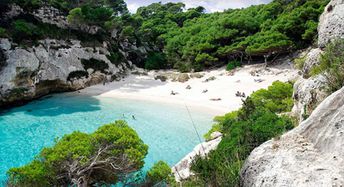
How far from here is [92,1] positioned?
158ft

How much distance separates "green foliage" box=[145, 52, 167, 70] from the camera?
160 feet

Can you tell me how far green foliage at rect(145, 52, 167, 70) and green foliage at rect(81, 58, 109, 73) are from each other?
1084 centimetres

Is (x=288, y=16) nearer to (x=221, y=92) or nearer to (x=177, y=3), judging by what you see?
(x=221, y=92)

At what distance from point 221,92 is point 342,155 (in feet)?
86.6

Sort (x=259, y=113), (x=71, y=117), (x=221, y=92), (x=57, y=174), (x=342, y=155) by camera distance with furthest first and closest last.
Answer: (x=221, y=92)
(x=71, y=117)
(x=259, y=113)
(x=57, y=174)
(x=342, y=155)

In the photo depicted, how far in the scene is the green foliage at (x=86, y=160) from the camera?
8.75 metres

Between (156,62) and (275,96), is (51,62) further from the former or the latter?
(275,96)

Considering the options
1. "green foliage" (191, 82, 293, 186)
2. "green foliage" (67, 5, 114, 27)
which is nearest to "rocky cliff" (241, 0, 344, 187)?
"green foliage" (191, 82, 293, 186)

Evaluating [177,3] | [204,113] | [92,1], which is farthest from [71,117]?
[177,3]

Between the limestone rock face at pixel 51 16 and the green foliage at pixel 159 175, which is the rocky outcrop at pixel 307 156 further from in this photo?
the limestone rock face at pixel 51 16

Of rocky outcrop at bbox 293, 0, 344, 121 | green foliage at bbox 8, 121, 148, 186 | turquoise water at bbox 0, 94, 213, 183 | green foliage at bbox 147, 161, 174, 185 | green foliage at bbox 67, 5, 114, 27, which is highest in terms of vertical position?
green foliage at bbox 67, 5, 114, 27

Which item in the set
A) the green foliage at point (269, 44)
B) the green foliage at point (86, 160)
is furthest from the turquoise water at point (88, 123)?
the green foliage at point (269, 44)

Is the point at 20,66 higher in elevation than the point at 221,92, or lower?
higher

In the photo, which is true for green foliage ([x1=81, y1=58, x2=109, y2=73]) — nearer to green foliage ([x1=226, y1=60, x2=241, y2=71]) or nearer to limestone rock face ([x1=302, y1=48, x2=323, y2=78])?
green foliage ([x1=226, y1=60, x2=241, y2=71])
